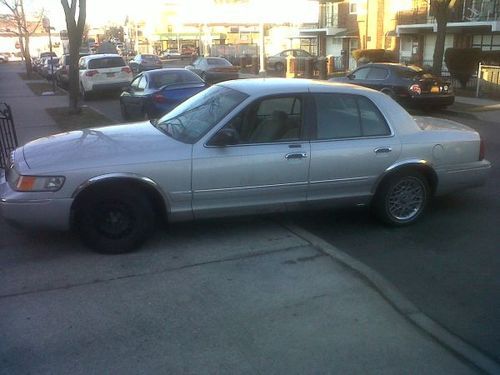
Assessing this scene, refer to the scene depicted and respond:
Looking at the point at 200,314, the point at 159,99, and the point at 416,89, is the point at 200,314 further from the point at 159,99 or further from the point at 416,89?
the point at 416,89

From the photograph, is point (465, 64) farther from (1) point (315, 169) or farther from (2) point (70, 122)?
(1) point (315, 169)

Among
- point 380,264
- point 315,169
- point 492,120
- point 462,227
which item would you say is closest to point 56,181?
point 315,169

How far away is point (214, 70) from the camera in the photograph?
86.9 ft

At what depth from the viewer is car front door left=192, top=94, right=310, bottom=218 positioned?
16.0 ft

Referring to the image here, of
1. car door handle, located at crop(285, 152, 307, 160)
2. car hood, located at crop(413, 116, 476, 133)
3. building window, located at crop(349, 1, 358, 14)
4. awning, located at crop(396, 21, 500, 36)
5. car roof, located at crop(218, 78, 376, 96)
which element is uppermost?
building window, located at crop(349, 1, 358, 14)

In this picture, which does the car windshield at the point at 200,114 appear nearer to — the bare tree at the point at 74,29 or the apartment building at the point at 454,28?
the bare tree at the point at 74,29

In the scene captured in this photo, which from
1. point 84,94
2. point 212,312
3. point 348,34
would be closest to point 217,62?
point 84,94

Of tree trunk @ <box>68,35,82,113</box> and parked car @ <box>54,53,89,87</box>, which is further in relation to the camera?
parked car @ <box>54,53,89,87</box>

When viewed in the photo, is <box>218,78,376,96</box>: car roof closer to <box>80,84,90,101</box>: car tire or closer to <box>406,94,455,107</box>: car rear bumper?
<box>406,94,455,107</box>: car rear bumper

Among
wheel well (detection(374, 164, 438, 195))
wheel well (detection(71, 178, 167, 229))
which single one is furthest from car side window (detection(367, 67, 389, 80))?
wheel well (detection(71, 178, 167, 229))

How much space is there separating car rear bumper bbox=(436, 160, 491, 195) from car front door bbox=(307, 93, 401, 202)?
0.67m

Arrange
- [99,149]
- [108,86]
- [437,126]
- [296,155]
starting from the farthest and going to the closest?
[108,86]
[437,126]
[296,155]
[99,149]

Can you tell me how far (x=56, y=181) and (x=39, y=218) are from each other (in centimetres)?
35

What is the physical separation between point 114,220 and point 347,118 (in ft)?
7.98
